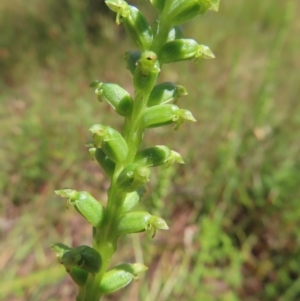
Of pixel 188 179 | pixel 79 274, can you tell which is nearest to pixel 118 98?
pixel 79 274

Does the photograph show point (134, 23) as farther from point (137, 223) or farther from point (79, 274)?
point (79, 274)

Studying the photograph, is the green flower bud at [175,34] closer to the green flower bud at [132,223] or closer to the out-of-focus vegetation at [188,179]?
the green flower bud at [132,223]

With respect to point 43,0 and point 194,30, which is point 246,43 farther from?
point 43,0

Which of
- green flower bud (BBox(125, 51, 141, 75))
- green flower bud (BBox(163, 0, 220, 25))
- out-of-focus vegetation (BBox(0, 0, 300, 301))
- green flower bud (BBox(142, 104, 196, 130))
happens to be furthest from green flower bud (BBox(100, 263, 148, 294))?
out-of-focus vegetation (BBox(0, 0, 300, 301))

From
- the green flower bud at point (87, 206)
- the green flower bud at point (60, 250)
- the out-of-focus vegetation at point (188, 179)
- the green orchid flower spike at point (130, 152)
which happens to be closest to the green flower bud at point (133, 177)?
the green orchid flower spike at point (130, 152)

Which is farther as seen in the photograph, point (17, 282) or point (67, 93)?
point (67, 93)

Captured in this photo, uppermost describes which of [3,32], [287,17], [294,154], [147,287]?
[287,17]

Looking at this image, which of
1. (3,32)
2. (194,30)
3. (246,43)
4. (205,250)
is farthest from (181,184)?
(3,32)
